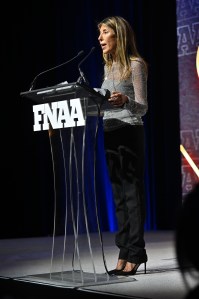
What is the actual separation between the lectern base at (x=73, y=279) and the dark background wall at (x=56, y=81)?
319 centimetres

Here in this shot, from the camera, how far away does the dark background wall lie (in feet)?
19.5

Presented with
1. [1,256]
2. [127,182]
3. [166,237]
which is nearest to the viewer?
[127,182]

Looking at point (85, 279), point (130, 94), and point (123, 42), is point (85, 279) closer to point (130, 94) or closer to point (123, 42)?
point (130, 94)

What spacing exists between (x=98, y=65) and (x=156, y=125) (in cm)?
87

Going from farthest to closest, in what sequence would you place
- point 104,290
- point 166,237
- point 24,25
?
point 24,25 → point 166,237 → point 104,290

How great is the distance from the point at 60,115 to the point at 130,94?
0.39m

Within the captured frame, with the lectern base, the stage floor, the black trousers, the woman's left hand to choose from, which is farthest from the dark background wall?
the woman's left hand

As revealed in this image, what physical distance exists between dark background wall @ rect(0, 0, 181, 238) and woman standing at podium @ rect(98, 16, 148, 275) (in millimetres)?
3021

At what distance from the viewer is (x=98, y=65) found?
634 centimetres

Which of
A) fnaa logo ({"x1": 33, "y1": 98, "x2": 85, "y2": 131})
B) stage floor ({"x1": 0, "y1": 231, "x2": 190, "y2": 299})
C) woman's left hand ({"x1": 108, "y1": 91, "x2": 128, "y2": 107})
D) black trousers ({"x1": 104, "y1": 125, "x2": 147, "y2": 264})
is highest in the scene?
woman's left hand ({"x1": 108, "y1": 91, "x2": 128, "y2": 107})

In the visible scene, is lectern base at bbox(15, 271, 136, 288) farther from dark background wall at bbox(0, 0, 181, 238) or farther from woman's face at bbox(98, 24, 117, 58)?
dark background wall at bbox(0, 0, 181, 238)

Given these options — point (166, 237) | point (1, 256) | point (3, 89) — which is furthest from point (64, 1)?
point (1, 256)

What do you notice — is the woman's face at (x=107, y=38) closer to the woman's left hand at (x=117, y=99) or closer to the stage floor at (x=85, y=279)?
the woman's left hand at (x=117, y=99)

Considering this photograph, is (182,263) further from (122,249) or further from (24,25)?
(24,25)
